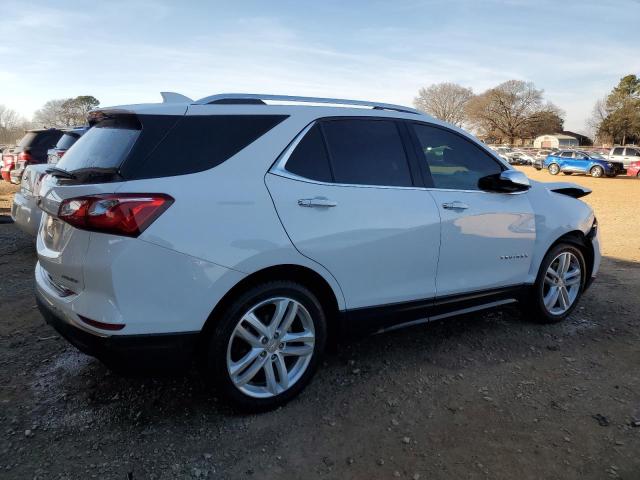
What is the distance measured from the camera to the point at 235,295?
2.61 m

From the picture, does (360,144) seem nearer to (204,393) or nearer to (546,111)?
(204,393)

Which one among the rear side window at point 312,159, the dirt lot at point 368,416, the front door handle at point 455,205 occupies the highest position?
the rear side window at point 312,159

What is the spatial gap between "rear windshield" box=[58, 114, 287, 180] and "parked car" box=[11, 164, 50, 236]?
2677 millimetres

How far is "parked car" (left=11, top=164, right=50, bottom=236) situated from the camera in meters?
5.09

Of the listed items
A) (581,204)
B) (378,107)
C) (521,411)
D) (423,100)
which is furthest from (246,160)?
(423,100)

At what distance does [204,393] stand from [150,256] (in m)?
1.13

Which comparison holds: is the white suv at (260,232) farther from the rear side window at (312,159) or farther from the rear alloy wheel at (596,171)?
the rear alloy wheel at (596,171)

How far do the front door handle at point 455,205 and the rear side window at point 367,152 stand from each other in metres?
0.30

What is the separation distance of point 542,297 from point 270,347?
257 centimetres

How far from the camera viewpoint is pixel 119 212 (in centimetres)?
230

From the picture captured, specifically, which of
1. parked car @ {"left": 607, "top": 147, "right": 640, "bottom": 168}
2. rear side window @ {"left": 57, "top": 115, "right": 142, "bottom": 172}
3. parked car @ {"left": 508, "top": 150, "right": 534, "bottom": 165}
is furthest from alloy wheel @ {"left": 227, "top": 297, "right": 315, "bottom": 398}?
parked car @ {"left": 508, "top": 150, "right": 534, "bottom": 165}

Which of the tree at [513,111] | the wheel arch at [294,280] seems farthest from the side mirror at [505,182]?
the tree at [513,111]

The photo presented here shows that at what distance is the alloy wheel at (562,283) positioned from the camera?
423cm

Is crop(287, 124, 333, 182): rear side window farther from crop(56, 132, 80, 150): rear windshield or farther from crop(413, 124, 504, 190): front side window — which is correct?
crop(56, 132, 80, 150): rear windshield
